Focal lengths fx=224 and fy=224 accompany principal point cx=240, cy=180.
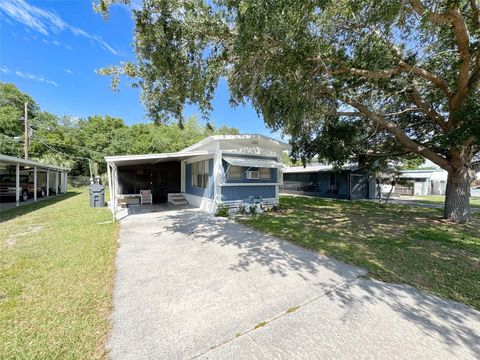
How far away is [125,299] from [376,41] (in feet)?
26.4

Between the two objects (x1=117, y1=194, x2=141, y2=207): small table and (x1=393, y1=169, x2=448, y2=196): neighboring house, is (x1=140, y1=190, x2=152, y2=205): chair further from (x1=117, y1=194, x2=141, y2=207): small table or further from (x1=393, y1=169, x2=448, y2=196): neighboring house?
(x1=393, y1=169, x2=448, y2=196): neighboring house

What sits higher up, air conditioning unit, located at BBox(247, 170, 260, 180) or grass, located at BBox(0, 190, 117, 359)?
air conditioning unit, located at BBox(247, 170, 260, 180)

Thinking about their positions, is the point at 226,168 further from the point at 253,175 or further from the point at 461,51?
the point at 461,51

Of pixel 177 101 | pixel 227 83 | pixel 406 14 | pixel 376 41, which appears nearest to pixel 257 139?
pixel 227 83

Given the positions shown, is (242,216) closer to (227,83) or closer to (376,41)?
(227,83)

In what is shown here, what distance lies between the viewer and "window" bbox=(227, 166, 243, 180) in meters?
9.94

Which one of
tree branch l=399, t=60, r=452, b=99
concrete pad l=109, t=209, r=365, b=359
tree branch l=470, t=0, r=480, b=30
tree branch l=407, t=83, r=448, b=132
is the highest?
tree branch l=470, t=0, r=480, b=30

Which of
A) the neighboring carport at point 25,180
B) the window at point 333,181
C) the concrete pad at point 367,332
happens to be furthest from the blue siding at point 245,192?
the window at point 333,181

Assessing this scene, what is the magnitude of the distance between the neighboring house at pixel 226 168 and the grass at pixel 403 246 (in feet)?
A: 5.50

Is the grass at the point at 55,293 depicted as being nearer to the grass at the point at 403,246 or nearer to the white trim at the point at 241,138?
the grass at the point at 403,246

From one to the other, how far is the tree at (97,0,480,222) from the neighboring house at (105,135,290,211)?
1.70 m

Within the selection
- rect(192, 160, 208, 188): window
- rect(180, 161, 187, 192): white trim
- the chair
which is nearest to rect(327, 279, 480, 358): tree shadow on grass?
rect(192, 160, 208, 188): window

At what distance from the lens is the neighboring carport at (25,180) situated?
11.7m

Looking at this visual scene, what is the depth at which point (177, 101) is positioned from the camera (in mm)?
7426
